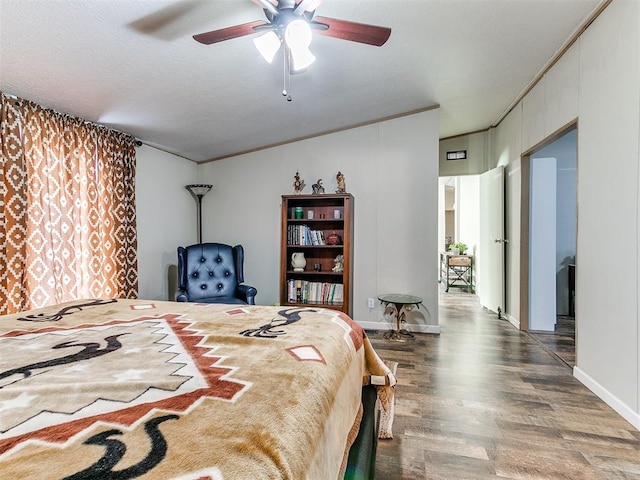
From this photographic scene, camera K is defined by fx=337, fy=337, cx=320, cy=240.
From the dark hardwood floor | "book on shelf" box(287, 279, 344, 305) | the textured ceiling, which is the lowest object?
the dark hardwood floor

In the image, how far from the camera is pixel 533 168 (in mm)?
3904

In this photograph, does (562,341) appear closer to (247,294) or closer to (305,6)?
(247,294)

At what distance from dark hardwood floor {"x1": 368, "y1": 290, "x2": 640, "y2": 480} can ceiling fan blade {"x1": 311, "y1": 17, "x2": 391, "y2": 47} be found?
2.15m

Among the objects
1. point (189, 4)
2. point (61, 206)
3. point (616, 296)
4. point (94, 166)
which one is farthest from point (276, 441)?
point (94, 166)

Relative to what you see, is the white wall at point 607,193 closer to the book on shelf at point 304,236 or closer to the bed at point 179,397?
the bed at point 179,397

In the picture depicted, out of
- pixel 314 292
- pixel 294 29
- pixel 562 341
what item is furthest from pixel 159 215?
pixel 562 341

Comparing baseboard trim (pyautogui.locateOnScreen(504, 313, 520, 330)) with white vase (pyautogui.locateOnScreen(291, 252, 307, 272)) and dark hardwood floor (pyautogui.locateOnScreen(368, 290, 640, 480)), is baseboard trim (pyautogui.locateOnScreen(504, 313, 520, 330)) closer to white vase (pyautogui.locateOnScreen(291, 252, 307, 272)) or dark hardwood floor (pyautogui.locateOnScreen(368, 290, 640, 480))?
dark hardwood floor (pyautogui.locateOnScreen(368, 290, 640, 480))

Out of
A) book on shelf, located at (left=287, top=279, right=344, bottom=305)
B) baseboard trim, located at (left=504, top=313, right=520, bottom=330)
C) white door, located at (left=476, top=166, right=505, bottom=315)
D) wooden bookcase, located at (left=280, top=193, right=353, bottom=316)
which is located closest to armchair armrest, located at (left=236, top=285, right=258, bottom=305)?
wooden bookcase, located at (left=280, top=193, right=353, bottom=316)

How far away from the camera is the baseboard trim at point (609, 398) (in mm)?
1982

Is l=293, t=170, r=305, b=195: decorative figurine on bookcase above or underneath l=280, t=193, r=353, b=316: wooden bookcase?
above

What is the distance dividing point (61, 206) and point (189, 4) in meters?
1.94

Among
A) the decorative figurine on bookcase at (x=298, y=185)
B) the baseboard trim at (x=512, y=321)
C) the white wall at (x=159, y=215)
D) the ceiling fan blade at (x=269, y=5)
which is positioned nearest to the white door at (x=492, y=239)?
the baseboard trim at (x=512, y=321)

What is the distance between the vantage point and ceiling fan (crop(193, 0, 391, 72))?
1615mm

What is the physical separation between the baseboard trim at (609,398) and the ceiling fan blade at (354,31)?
2.57m
